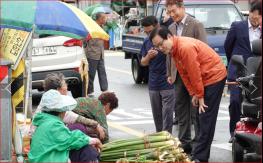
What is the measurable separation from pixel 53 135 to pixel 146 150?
3.60 feet

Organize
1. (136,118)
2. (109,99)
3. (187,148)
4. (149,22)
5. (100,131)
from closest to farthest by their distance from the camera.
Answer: (100,131) → (109,99) → (187,148) → (149,22) → (136,118)

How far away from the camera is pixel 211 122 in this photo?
8.06 metres

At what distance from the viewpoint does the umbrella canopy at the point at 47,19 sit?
23.1 feet

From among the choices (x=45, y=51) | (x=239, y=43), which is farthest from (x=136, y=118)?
(x=239, y=43)

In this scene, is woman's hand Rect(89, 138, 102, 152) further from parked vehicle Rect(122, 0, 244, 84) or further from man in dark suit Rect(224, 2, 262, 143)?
parked vehicle Rect(122, 0, 244, 84)

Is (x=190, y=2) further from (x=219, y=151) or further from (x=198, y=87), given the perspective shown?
(x=198, y=87)

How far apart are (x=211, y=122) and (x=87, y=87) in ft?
15.2

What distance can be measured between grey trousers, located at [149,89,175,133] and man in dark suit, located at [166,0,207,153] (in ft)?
0.70

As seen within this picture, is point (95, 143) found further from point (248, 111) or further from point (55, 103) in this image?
point (248, 111)

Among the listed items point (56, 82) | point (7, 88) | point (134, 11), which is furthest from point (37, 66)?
point (134, 11)

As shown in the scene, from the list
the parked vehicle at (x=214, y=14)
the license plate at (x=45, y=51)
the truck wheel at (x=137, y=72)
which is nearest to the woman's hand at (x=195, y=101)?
the license plate at (x=45, y=51)

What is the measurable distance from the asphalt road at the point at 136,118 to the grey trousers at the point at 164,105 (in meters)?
0.71

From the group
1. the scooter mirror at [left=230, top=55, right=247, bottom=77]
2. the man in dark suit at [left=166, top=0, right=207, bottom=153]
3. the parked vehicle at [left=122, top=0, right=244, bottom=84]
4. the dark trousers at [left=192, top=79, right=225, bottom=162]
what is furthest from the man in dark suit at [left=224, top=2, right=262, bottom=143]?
the parked vehicle at [left=122, top=0, right=244, bottom=84]

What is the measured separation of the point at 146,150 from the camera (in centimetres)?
700
